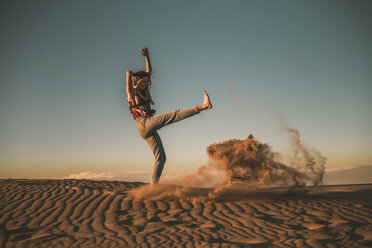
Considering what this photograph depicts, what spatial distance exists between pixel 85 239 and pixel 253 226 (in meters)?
2.20

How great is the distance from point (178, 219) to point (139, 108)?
6.55 ft

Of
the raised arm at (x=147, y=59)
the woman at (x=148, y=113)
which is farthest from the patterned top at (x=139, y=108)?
the raised arm at (x=147, y=59)

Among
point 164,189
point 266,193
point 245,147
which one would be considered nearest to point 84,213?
point 164,189

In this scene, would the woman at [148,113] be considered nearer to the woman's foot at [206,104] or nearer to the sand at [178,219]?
the woman's foot at [206,104]

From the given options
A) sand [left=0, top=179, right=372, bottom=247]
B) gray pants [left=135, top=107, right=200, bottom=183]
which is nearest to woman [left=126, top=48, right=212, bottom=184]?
gray pants [left=135, top=107, right=200, bottom=183]

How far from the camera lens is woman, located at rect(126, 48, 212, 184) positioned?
4691 millimetres

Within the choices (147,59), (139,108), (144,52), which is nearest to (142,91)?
(139,108)

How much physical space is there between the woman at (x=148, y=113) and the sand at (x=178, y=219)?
28.6 inches

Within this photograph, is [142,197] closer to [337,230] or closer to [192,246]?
[192,246]

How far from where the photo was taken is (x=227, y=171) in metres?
5.12

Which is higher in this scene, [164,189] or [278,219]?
[164,189]

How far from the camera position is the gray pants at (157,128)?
4684 mm

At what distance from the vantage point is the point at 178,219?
420 centimetres

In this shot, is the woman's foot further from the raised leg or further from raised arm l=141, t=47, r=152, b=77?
raised arm l=141, t=47, r=152, b=77
